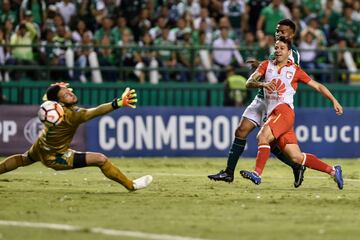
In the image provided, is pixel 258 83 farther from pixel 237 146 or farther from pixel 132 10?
pixel 132 10

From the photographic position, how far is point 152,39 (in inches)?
978

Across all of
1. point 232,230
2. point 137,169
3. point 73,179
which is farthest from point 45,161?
point 137,169

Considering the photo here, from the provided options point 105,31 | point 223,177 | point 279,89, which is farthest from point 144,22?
point 279,89

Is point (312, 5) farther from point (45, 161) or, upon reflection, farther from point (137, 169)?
point (45, 161)

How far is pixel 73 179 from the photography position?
17.4 metres

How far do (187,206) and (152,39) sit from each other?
12409 mm

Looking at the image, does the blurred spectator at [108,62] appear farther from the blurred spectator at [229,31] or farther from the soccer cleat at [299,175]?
the soccer cleat at [299,175]

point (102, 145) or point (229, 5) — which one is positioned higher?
point (229, 5)

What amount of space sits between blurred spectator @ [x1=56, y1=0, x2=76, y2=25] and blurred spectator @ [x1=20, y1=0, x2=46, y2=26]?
0.40m

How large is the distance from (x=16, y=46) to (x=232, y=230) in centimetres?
1347

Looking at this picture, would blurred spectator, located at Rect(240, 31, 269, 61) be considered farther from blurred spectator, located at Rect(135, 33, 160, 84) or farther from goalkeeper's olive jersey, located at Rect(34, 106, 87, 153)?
goalkeeper's olive jersey, located at Rect(34, 106, 87, 153)

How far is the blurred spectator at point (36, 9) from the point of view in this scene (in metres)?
24.5

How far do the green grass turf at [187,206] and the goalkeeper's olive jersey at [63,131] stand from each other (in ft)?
2.05

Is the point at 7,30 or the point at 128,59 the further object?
the point at 128,59
